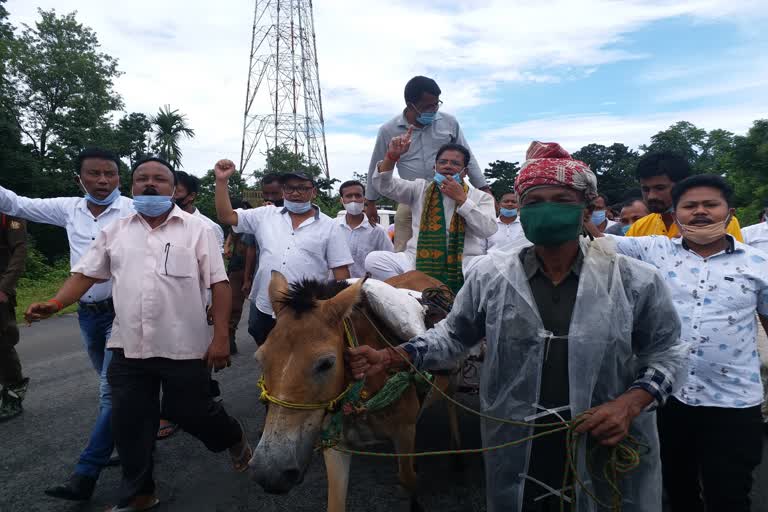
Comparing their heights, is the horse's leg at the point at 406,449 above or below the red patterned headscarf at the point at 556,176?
below

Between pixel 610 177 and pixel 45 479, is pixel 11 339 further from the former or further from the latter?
pixel 610 177

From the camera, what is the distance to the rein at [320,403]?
207 cm

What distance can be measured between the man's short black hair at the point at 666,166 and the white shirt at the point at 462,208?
1169mm

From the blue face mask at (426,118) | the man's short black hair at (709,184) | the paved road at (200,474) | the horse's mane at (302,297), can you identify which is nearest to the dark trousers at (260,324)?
the paved road at (200,474)

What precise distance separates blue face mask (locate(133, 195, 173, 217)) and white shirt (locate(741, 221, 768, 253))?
4444 millimetres

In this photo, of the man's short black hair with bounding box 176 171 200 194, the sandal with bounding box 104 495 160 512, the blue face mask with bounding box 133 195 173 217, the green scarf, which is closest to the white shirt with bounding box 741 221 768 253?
the green scarf

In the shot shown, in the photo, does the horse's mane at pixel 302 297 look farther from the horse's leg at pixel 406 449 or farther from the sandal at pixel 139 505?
the sandal at pixel 139 505

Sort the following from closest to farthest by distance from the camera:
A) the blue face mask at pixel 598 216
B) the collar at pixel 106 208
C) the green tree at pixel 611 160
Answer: the collar at pixel 106 208, the blue face mask at pixel 598 216, the green tree at pixel 611 160

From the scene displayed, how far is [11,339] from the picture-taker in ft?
16.3

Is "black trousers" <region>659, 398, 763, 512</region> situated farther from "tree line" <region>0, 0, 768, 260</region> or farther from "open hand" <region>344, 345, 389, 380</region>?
"tree line" <region>0, 0, 768, 260</region>

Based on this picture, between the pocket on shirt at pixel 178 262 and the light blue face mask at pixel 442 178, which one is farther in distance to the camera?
the light blue face mask at pixel 442 178

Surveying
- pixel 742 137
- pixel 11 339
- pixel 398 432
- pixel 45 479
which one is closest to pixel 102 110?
pixel 11 339

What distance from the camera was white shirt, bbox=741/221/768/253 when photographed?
389cm

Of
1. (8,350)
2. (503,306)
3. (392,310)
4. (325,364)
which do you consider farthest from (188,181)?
(503,306)
